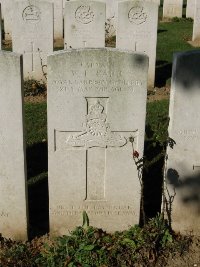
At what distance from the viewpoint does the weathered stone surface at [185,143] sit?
461 centimetres

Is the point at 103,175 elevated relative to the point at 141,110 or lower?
lower

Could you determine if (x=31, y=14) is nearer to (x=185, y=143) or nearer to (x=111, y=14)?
(x=185, y=143)

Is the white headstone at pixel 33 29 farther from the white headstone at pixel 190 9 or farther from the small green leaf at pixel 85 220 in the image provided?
the white headstone at pixel 190 9

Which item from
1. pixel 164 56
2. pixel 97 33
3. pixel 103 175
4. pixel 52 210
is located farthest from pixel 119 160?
pixel 164 56

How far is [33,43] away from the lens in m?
9.90

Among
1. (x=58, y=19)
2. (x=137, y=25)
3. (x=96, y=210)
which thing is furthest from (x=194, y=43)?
(x=96, y=210)

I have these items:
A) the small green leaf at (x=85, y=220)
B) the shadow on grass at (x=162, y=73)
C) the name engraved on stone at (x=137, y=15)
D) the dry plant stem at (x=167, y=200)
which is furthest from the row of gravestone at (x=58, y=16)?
the small green leaf at (x=85, y=220)

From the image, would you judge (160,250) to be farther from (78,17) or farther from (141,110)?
(78,17)

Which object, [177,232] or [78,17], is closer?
[177,232]

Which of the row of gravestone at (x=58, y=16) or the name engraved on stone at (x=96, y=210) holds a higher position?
the row of gravestone at (x=58, y=16)

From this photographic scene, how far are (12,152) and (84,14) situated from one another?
5698 millimetres

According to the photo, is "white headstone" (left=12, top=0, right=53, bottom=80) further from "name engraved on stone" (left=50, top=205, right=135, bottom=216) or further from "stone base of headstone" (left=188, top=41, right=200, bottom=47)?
"stone base of headstone" (left=188, top=41, right=200, bottom=47)

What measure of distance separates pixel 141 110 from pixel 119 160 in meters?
0.58

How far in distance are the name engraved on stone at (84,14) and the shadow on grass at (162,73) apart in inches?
86.8
